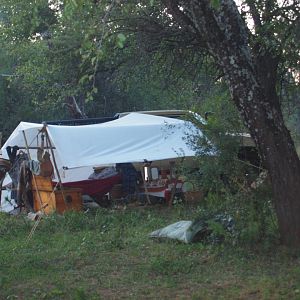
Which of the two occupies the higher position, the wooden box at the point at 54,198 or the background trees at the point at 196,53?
the background trees at the point at 196,53

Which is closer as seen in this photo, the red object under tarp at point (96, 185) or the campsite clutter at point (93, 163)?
the campsite clutter at point (93, 163)

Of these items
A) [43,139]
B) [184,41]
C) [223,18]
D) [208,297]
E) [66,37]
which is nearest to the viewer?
[208,297]

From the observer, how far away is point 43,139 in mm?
12797

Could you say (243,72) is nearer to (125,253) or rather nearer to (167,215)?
(125,253)

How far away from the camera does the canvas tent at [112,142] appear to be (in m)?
11.8

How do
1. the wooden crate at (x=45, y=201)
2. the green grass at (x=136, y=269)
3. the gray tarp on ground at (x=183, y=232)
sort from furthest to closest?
1. the wooden crate at (x=45, y=201)
2. the gray tarp on ground at (x=183, y=232)
3. the green grass at (x=136, y=269)

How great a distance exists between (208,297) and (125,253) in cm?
258

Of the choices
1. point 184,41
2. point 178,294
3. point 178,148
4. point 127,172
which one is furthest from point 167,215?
point 178,294

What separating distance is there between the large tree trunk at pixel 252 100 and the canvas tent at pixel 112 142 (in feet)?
15.7

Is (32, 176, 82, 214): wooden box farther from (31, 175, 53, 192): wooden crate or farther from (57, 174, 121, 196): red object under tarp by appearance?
(57, 174, 121, 196): red object under tarp

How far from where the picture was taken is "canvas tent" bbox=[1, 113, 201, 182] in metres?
11.8

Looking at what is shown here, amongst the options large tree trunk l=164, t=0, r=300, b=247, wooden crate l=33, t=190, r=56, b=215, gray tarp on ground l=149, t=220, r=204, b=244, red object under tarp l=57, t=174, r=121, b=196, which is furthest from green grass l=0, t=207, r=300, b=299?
red object under tarp l=57, t=174, r=121, b=196

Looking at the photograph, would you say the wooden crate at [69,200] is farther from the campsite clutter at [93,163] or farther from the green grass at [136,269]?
the green grass at [136,269]

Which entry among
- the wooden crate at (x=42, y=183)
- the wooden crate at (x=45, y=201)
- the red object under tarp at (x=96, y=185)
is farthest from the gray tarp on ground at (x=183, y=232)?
the red object under tarp at (x=96, y=185)
